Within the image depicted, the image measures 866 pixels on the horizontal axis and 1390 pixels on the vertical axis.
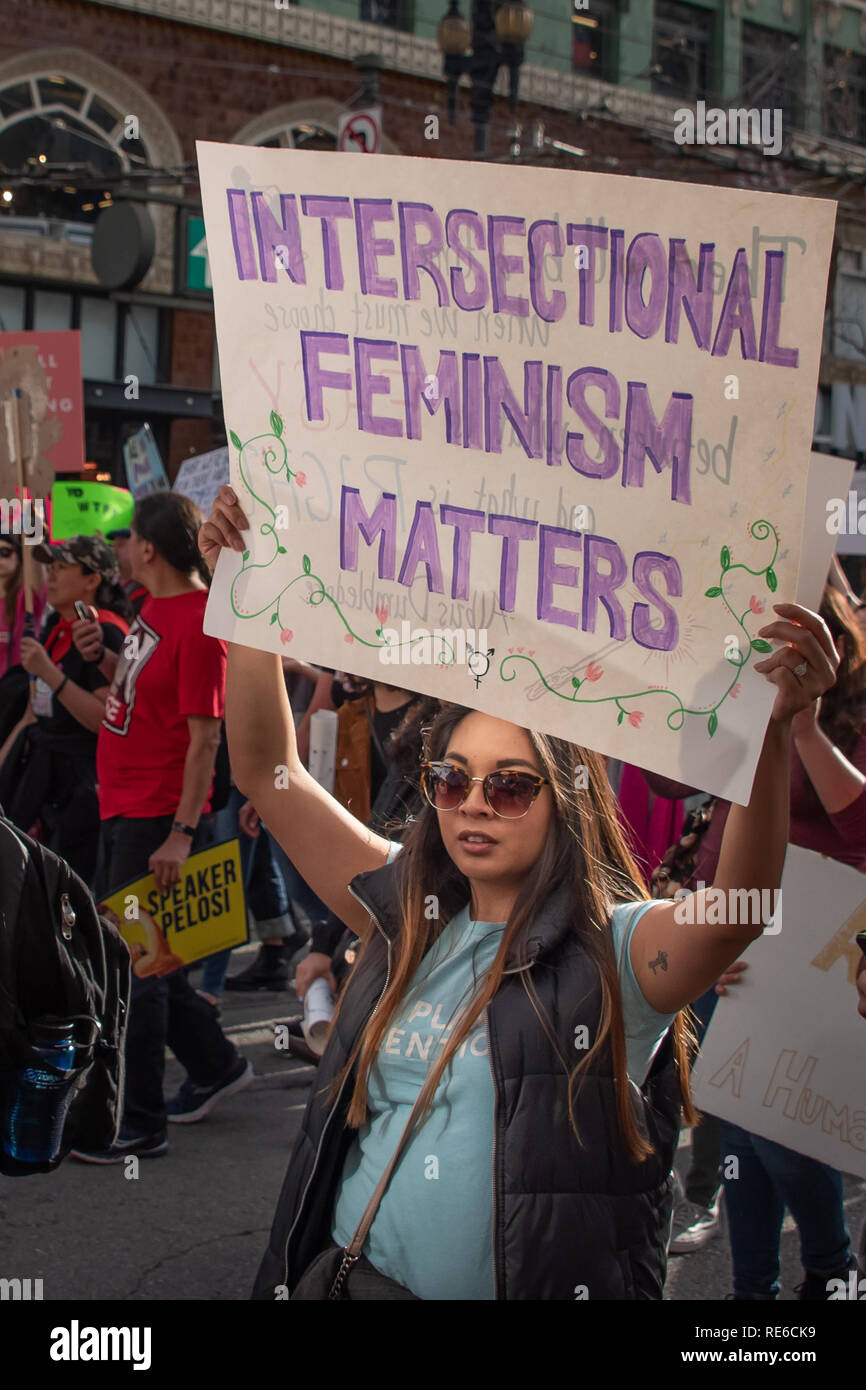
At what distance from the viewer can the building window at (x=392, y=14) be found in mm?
20172

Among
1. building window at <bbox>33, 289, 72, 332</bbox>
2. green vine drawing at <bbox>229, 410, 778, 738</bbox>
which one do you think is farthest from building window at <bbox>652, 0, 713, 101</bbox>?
green vine drawing at <bbox>229, 410, 778, 738</bbox>

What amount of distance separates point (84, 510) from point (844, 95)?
1774 centimetres

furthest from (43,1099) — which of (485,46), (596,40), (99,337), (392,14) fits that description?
(596,40)

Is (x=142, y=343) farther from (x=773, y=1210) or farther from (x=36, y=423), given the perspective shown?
(x=773, y=1210)

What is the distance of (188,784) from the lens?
4.61m

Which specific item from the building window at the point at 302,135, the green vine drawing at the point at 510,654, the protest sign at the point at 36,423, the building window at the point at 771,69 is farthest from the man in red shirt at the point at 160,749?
the building window at the point at 771,69

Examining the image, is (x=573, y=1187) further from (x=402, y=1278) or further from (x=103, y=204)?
(x=103, y=204)

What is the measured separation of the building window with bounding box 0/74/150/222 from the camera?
57.6 ft

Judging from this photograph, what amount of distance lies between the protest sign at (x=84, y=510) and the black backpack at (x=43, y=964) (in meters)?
7.31

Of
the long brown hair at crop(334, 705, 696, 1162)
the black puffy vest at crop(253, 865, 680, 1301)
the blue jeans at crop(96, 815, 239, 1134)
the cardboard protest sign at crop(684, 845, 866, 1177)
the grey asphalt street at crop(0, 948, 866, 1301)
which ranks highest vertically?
the long brown hair at crop(334, 705, 696, 1162)

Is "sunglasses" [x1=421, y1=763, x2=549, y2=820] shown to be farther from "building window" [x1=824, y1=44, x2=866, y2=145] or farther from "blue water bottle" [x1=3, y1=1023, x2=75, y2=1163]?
"building window" [x1=824, y1=44, x2=866, y2=145]

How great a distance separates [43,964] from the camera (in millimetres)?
2375

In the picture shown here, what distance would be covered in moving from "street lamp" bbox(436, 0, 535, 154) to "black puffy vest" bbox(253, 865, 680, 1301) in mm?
12843
